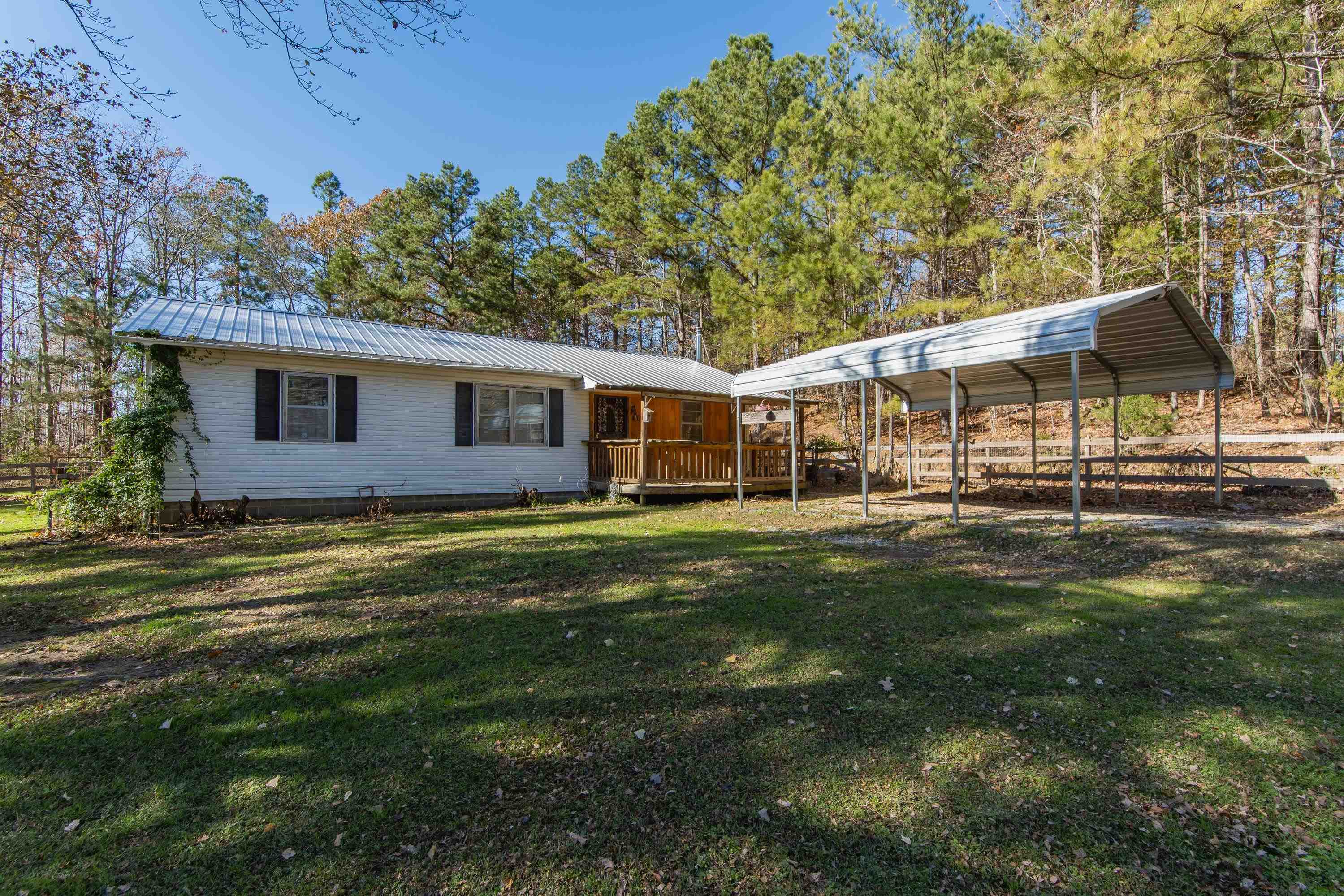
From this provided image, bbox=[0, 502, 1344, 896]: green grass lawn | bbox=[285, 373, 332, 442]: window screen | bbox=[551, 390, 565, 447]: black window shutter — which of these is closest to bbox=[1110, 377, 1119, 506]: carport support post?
bbox=[0, 502, 1344, 896]: green grass lawn

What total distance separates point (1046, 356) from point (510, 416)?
399 inches

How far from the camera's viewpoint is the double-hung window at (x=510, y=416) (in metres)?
12.9

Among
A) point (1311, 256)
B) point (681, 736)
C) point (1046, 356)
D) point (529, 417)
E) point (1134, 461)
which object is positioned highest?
point (1311, 256)

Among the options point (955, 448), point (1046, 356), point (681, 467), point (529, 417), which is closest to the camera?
point (955, 448)

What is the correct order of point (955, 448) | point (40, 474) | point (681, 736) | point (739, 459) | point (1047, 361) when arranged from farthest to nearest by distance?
point (40, 474) < point (739, 459) < point (1047, 361) < point (955, 448) < point (681, 736)

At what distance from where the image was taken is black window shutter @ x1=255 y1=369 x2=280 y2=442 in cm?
1048

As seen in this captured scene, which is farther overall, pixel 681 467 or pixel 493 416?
pixel 681 467

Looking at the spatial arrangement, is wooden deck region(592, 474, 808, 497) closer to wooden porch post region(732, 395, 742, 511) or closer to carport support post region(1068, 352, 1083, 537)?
wooden porch post region(732, 395, 742, 511)

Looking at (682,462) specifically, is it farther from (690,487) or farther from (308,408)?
(308,408)

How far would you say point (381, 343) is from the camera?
12.3m

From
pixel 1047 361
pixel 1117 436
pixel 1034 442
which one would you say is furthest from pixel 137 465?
pixel 1117 436

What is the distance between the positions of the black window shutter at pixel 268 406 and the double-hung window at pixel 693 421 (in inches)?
356

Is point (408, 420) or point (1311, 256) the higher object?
→ point (1311, 256)

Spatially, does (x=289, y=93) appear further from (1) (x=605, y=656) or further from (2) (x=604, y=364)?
(2) (x=604, y=364)
